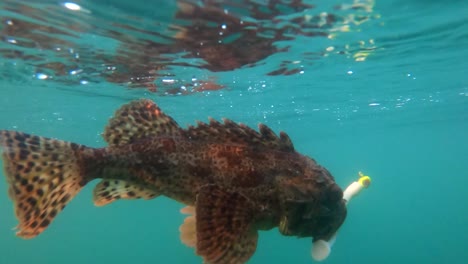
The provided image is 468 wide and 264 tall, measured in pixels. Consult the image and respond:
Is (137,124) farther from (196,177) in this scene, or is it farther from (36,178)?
(36,178)

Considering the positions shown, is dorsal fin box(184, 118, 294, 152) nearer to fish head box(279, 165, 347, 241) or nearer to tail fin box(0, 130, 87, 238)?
fish head box(279, 165, 347, 241)

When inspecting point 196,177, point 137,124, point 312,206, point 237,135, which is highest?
point 137,124

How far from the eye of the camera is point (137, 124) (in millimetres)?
5020

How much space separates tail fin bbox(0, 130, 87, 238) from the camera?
432 cm

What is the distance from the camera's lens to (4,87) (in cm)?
1802

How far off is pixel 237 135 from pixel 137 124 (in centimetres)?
126

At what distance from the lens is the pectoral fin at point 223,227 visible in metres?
4.11

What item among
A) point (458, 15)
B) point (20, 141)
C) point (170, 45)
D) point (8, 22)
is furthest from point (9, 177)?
point (458, 15)

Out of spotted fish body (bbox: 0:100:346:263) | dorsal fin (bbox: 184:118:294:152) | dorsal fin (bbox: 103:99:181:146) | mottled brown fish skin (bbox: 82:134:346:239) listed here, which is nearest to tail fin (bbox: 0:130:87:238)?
spotted fish body (bbox: 0:100:346:263)

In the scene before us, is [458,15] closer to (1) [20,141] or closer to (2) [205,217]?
(2) [205,217]

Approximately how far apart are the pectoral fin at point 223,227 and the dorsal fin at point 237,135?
0.78 metres

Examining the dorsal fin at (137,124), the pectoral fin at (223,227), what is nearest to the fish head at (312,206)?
the pectoral fin at (223,227)

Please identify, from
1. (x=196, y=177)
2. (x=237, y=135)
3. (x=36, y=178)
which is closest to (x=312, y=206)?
(x=237, y=135)

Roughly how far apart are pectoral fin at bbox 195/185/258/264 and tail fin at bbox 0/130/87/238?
1.56m
